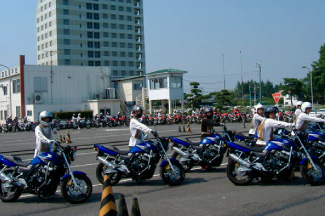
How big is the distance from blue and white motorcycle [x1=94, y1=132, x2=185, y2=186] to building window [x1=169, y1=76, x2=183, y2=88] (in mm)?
36533

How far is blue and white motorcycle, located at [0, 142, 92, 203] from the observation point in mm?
7266

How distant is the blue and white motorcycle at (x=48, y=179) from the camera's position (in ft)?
23.8

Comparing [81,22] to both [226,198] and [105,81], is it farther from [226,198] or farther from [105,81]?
[226,198]

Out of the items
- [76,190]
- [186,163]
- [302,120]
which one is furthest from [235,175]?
[76,190]

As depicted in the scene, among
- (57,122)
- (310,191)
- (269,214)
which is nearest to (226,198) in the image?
(269,214)

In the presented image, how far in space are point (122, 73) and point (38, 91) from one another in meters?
48.9

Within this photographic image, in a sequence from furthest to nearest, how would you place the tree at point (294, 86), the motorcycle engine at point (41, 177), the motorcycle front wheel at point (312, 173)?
1. the tree at point (294, 86)
2. the motorcycle front wheel at point (312, 173)
3. the motorcycle engine at point (41, 177)

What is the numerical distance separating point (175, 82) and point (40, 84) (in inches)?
670

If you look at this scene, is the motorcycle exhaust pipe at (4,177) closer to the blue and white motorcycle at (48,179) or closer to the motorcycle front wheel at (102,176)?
the blue and white motorcycle at (48,179)

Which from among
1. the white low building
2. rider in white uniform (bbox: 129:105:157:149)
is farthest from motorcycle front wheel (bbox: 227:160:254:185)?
the white low building

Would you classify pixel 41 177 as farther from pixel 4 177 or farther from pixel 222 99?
pixel 222 99

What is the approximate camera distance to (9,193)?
7664mm

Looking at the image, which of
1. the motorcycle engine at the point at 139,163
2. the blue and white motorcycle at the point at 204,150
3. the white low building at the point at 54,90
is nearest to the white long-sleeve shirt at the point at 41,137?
the motorcycle engine at the point at 139,163

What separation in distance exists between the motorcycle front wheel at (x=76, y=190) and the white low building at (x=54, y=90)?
39.5 m
